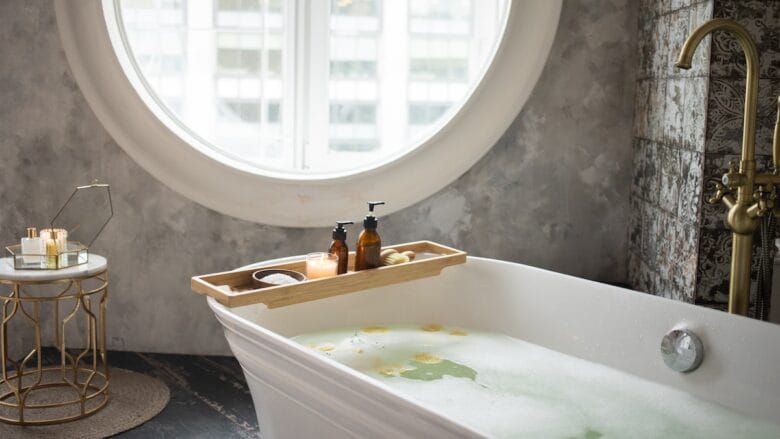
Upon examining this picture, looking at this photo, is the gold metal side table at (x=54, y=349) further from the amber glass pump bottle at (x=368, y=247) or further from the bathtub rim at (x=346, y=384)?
the amber glass pump bottle at (x=368, y=247)

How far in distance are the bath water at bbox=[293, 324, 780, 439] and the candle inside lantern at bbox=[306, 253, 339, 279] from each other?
0.22 meters

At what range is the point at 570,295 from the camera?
8.54 ft

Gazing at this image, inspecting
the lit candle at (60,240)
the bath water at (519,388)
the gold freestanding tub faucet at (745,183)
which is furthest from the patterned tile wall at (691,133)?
the lit candle at (60,240)

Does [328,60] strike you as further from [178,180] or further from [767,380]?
[767,380]

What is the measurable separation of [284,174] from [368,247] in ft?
2.81

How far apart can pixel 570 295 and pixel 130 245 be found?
5.38ft

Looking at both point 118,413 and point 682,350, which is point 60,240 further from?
point 682,350

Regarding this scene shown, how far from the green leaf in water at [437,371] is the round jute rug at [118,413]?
36.0 inches

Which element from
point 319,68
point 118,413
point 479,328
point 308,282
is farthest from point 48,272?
point 319,68

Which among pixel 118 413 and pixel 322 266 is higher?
pixel 322 266

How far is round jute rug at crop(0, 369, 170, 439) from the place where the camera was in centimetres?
266

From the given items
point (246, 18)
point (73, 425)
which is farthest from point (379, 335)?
point (246, 18)

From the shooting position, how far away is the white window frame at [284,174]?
10.3 ft

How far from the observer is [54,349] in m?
3.39
